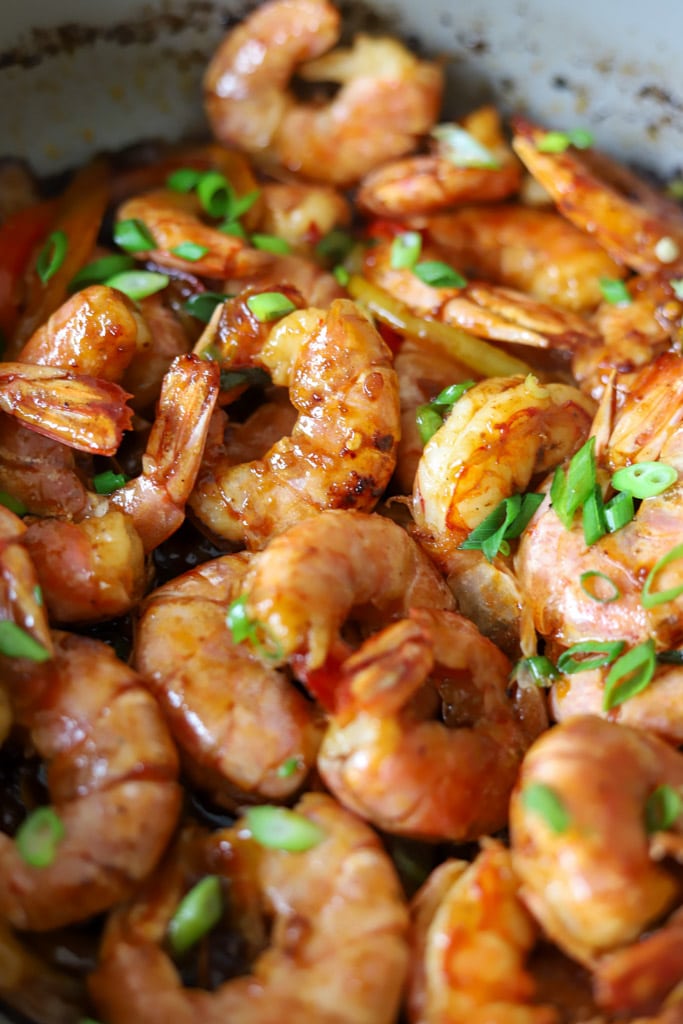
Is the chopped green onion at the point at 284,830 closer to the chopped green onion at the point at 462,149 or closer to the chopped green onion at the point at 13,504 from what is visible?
the chopped green onion at the point at 13,504

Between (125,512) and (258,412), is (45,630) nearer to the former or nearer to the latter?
(125,512)

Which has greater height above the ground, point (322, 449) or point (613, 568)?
point (322, 449)

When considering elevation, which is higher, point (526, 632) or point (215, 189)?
point (215, 189)

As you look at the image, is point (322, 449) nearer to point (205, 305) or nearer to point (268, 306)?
point (268, 306)

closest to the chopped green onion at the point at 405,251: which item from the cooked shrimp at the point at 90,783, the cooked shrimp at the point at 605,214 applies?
the cooked shrimp at the point at 605,214

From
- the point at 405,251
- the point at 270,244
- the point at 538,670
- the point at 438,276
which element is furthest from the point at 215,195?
the point at 538,670

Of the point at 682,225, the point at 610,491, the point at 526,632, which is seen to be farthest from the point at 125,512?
the point at 682,225

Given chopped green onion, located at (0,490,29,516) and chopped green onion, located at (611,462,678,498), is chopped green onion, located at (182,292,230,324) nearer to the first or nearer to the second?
chopped green onion, located at (0,490,29,516)

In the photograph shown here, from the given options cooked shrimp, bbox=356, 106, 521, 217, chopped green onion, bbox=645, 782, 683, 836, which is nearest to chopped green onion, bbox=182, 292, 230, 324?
cooked shrimp, bbox=356, 106, 521, 217
